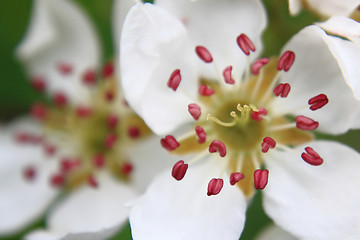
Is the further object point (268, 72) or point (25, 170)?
point (25, 170)

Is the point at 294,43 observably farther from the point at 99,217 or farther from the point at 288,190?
the point at 99,217

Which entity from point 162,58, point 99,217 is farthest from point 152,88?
point 99,217

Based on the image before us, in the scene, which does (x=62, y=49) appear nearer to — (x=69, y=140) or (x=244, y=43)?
(x=69, y=140)

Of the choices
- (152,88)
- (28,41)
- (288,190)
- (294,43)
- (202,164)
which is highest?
(28,41)

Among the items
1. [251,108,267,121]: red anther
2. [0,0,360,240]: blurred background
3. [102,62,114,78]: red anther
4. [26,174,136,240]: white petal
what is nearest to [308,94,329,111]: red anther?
[251,108,267,121]: red anther

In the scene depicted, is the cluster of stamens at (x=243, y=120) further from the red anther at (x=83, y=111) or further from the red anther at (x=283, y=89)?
the red anther at (x=83, y=111)

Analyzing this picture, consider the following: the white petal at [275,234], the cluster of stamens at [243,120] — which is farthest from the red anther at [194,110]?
the white petal at [275,234]
